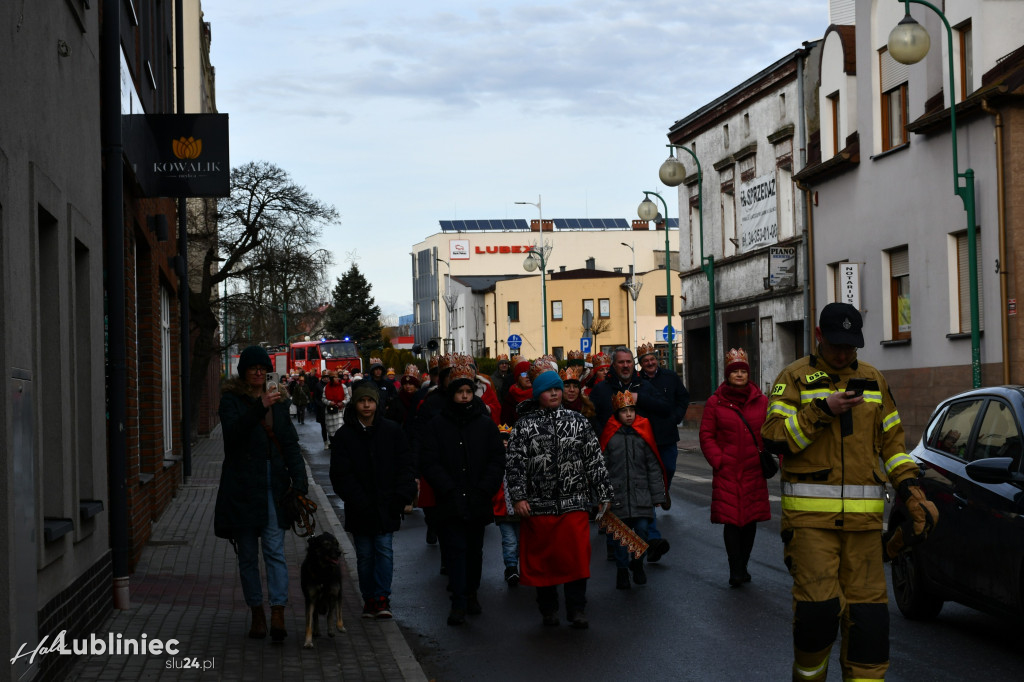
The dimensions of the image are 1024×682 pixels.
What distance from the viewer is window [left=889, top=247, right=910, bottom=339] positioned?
27031mm

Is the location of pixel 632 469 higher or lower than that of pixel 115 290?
lower

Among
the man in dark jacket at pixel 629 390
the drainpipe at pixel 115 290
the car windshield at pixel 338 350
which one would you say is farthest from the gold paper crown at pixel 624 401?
the car windshield at pixel 338 350

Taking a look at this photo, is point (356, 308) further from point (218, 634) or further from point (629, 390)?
point (218, 634)

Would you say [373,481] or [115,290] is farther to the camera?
[115,290]

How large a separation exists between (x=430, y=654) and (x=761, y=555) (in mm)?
4729

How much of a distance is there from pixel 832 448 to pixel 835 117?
86.5 feet

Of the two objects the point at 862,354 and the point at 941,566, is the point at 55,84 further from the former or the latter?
the point at 862,354

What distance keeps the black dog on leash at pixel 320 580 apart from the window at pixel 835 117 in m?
24.3

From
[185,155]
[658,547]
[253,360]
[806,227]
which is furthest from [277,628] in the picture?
[806,227]

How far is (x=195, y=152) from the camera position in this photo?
14.1 metres

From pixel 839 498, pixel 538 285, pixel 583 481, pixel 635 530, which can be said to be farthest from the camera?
pixel 538 285

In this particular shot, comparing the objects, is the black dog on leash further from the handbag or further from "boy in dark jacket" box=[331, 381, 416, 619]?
the handbag

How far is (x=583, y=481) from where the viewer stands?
962 centimetres

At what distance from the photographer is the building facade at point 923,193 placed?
22.8 meters
